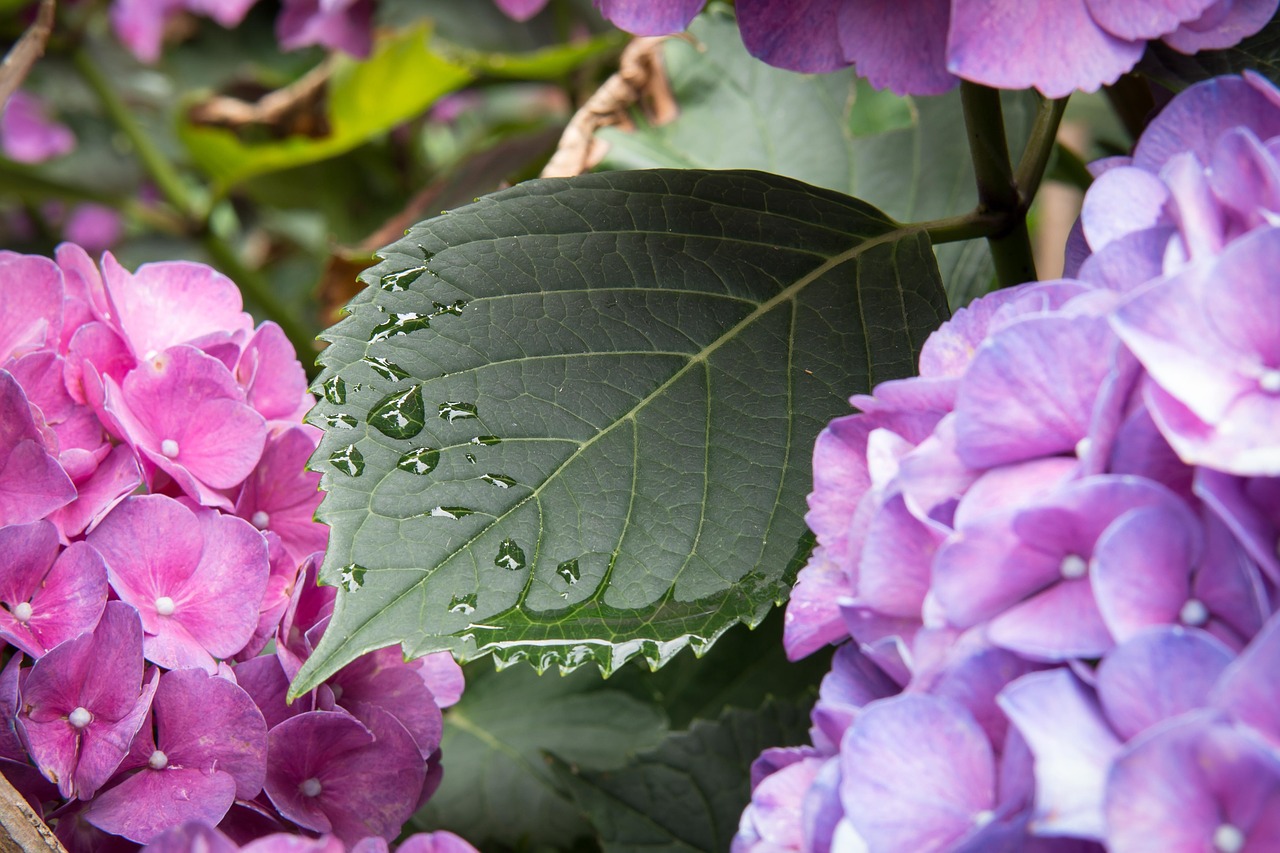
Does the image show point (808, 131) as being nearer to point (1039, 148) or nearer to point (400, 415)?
point (1039, 148)

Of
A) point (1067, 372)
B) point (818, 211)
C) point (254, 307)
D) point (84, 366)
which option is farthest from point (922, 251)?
point (254, 307)

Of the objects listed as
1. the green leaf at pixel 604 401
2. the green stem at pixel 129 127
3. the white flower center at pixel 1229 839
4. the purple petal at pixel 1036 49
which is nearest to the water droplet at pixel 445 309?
the green leaf at pixel 604 401

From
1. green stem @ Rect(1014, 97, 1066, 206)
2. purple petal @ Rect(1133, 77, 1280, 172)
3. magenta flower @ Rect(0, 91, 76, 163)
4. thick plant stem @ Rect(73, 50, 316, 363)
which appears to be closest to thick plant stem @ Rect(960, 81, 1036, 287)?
green stem @ Rect(1014, 97, 1066, 206)

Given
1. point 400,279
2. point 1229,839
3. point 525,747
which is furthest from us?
point 525,747

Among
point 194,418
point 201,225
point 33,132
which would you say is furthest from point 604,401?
point 33,132

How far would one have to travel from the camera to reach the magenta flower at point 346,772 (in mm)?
432

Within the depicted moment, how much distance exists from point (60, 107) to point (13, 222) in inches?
8.3

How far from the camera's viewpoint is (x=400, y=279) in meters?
0.47

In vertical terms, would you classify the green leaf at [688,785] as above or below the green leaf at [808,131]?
below

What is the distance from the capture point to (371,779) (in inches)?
17.8

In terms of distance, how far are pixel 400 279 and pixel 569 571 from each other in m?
0.14

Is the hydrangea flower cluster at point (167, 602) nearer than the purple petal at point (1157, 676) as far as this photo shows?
No

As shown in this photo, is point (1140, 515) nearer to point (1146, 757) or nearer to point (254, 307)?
point (1146, 757)

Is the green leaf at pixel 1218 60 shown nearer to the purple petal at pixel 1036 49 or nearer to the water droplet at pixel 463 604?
the purple petal at pixel 1036 49
